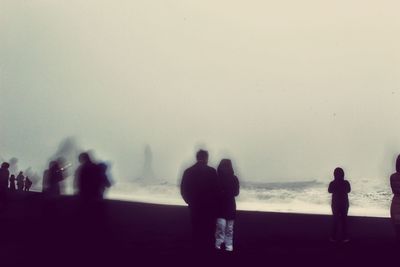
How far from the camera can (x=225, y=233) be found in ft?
44.1

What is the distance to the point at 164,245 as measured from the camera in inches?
557

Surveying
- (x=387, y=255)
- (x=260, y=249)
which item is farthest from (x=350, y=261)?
(x=260, y=249)

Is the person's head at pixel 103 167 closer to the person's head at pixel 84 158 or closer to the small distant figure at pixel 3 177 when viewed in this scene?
the person's head at pixel 84 158

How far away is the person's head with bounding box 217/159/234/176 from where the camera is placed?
1332cm

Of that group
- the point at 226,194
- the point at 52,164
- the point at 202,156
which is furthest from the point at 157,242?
the point at 52,164

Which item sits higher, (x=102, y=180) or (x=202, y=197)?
(x=102, y=180)

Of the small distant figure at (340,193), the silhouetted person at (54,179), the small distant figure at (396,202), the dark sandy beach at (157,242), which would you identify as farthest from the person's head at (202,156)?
the silhouetted person at (54,179)

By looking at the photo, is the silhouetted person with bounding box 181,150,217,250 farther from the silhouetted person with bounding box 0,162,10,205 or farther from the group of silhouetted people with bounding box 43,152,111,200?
the silhouetted person with bounding box 0,162,10,205

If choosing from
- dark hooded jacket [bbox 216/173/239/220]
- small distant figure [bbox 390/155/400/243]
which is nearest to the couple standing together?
dark hooded jacket [bbox 216/173/239/220]

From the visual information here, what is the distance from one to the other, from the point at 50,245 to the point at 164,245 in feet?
7.92

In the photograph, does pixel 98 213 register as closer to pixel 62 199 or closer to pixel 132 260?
pixel 132 260

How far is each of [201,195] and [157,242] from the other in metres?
3.46

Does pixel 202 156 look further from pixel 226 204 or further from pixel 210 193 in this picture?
pixel 226 204

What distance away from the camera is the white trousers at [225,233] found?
13.3 metres
